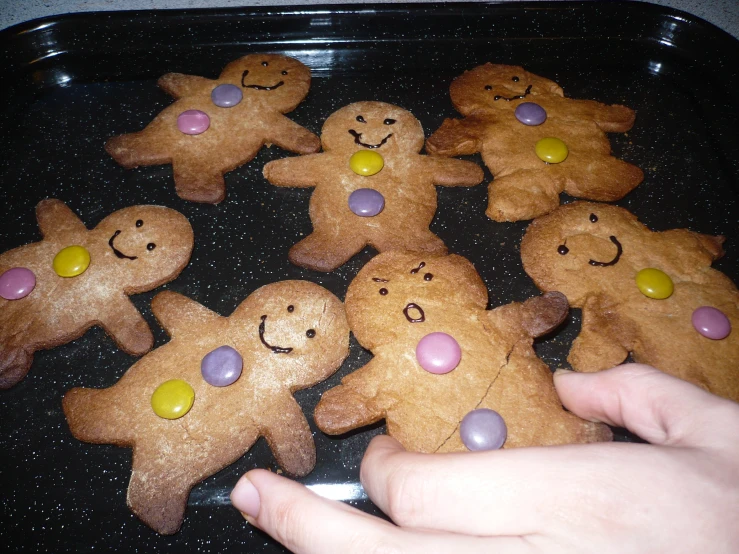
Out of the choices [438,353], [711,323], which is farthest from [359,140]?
[711,323]

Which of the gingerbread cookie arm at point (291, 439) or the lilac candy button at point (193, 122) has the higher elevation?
the lilac candy button at point (193, 122)

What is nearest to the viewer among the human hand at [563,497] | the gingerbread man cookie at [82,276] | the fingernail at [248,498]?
the human hand at [563,497]

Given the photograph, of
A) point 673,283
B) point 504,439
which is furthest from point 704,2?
point 504,439

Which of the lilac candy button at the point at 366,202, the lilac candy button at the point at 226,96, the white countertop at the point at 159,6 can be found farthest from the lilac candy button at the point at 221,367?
the white countertop at the point at 159,6

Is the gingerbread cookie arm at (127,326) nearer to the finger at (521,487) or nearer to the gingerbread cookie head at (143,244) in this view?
the gingerbread cookie head at (143,244)

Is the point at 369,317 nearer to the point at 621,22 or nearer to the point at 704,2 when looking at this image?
the point at 621,22

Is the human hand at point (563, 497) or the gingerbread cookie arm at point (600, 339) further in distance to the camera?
the gingerbread cookie arm at point (600, 339)

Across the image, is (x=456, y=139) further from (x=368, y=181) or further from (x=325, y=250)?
(x=325, y=250)
